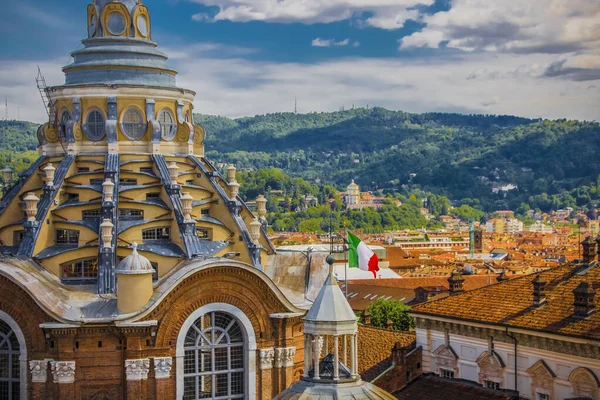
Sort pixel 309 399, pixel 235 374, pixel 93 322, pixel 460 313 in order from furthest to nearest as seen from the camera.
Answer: pixel 460 313 → pixel 235 374 → pixel 93 322 → pixel 309 399

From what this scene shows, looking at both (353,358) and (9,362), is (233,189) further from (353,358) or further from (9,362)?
(353,358)

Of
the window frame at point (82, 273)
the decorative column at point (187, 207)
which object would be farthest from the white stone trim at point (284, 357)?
the window frame at point (82, 273)

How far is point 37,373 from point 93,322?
2978 millimetres

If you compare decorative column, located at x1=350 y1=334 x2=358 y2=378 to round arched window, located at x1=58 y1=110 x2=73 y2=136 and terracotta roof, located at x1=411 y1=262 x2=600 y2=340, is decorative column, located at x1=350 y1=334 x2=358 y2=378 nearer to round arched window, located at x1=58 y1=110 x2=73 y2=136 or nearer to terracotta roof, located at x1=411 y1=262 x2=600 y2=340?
terracotta roof, located at x1=411 y1=262 x2=600 y2=340

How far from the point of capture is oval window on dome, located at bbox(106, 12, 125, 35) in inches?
2069

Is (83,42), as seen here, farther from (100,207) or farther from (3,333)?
(3,333)

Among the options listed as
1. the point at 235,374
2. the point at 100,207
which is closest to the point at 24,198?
the point at 100,207

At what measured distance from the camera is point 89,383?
44.8m

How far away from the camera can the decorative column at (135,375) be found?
147 ft

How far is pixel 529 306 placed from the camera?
1930 inches

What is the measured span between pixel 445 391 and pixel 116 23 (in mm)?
21027

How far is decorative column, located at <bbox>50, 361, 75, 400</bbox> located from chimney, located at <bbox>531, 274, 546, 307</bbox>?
18.5 m

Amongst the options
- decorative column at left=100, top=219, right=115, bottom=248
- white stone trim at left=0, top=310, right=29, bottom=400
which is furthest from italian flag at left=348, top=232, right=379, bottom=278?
white stone trim at left=0, top=310, right=29, bottom=400

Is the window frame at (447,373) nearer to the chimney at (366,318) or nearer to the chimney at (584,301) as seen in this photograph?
the chimney at (584,301)
